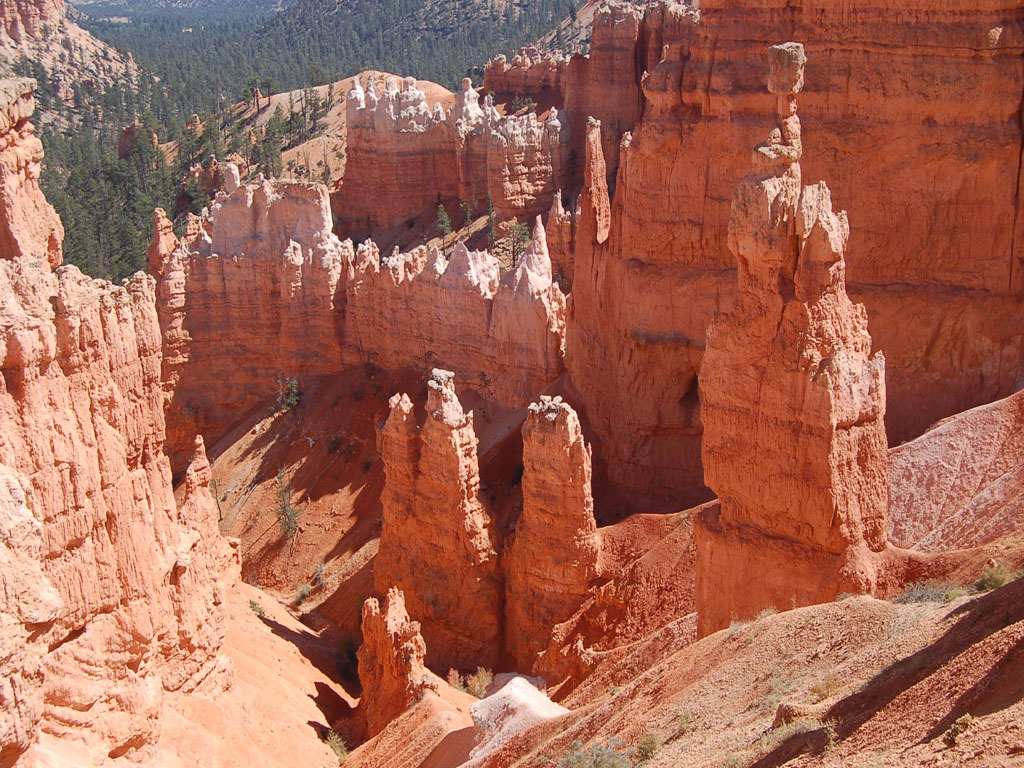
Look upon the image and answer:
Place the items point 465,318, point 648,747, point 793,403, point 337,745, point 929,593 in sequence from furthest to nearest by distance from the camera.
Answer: point 465,318, point 337,745, point 793,403, point 929,593, point 648,747

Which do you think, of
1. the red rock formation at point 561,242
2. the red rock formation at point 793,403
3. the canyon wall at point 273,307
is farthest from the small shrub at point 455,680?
the red rock formation at point 561,242

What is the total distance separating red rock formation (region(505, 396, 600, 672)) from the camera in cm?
2259

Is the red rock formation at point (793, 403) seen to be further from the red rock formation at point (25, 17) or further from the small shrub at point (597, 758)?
the red rock formation at point (25, 17)

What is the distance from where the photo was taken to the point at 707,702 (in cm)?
1349

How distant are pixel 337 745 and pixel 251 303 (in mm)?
18549

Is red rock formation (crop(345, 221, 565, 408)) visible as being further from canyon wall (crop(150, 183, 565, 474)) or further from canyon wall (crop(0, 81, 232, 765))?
canyon wall (crop(0, 81, 232, 765))

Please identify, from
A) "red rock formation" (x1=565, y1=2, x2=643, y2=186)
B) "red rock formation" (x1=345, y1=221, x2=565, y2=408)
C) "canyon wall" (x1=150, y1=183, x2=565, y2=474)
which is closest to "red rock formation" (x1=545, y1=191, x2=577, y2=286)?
"canyon wall" (x1=150, y1=183, x2=565, y2=474)

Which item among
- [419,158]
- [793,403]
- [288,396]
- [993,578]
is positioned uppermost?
[793,403]

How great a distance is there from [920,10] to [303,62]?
371 ft

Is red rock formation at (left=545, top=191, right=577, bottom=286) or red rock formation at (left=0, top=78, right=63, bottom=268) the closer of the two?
red rock formation at (left=0, top=78, right=63, bottom=268)

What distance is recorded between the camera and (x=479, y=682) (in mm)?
23391

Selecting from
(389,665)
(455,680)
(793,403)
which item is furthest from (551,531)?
(793,403)

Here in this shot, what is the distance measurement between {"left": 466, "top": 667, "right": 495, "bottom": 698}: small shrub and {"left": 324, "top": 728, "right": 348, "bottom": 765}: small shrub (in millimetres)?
2850

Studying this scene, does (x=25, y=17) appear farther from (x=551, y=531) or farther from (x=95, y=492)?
(x=95, y=492)
